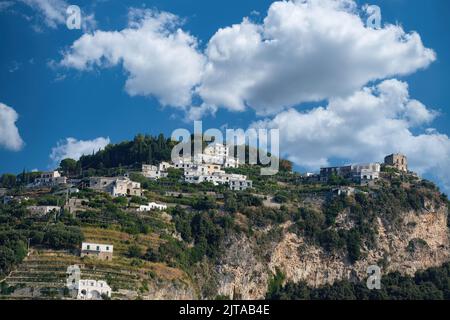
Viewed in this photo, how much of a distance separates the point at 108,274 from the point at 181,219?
13.7 m

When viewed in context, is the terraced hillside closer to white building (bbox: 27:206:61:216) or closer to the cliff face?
white building (bbox: 27:206:61:216)

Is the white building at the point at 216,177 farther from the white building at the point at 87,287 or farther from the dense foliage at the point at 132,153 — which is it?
the white building at the point at 87,287

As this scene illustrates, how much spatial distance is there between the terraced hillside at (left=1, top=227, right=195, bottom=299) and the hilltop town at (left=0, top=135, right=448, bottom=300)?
9cm

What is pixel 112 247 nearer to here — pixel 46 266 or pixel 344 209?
pixel 46 266

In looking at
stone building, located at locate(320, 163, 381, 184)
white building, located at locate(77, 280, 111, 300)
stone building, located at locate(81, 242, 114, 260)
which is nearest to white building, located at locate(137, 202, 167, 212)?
stone building, located at locate(81, 242, 114, 260)

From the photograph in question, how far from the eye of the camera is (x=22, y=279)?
57.1 metres

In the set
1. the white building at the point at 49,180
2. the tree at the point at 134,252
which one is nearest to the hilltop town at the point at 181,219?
the tree at the point at 134,252

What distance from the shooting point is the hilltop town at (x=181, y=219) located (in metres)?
59.5

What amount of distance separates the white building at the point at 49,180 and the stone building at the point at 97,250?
24180 millimetres

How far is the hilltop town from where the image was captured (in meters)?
59.5

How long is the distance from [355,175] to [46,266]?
38566 millimetres

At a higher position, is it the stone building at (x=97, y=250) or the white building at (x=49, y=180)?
the white building at (x=49, y=180)
